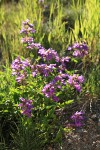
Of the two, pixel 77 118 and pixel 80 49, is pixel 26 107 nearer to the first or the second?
pixel 77 118

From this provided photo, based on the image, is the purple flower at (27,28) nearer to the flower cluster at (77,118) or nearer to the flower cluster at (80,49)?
the flower cluster at (80,49)

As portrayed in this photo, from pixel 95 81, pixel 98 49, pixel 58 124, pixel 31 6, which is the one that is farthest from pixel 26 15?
pixel 58 124

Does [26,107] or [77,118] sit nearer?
[26,107]

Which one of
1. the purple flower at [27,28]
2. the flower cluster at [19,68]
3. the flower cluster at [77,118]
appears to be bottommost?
the flower cluster at [77,118]

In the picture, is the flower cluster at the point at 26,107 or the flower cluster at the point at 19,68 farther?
the flower cluster at the point at 19,68

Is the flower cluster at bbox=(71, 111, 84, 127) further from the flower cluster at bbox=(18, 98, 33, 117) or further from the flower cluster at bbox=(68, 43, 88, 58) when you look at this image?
the flower cluster at bbox=(68, 43, 88, 58)

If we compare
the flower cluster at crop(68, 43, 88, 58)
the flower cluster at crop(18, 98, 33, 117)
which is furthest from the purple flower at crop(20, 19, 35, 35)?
the flower cluster at crop(18, 98, 33, 117)

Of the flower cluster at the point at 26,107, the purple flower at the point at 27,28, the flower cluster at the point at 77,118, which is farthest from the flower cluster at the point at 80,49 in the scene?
the flower cluster at the point at 26,107

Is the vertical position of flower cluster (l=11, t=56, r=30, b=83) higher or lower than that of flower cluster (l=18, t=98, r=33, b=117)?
higher

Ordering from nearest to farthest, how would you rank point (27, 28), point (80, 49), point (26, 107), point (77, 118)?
point (26, 107) < point (77, 118) < point (80, 49) < point (27, 28)

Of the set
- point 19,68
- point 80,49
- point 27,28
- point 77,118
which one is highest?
point 27,28

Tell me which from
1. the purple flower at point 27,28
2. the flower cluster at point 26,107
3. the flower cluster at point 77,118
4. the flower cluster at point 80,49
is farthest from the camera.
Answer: the purple flower at point 27,28

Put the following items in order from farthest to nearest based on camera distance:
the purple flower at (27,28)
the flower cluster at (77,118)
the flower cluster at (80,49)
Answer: the purple flower at (27,28) → the flower cluster at (80,49) → the flower cluster at (77,118)

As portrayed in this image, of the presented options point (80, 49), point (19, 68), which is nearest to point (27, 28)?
point (80, 49)
